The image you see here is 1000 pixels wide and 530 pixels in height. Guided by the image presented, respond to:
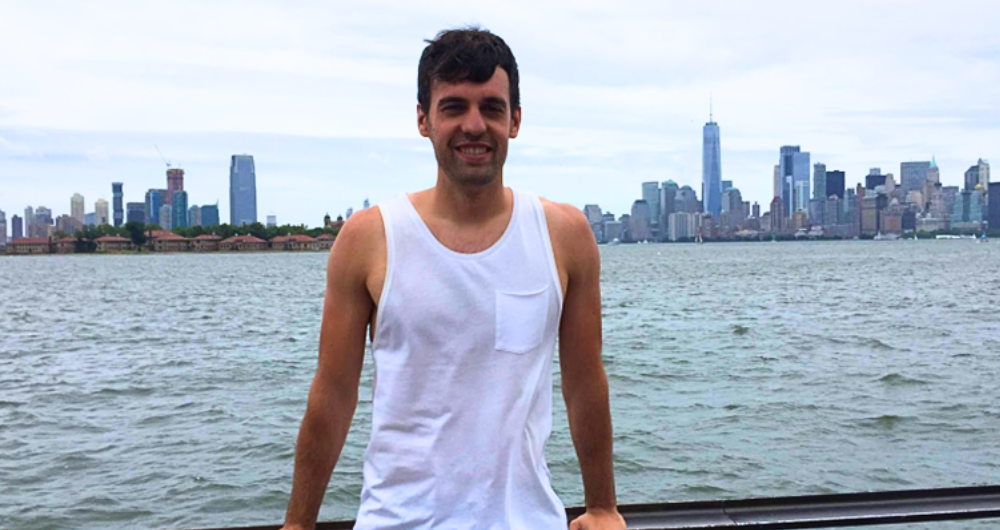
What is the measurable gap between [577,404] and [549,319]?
0.94ft

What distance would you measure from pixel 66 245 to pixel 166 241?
21706 millimetres

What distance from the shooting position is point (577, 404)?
240cm

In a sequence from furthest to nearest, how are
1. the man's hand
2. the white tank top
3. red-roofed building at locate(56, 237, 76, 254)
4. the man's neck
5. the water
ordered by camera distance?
red-roofed building at locate(56, 237, 76, 254)
the water
the man's hand
the man's neck
the white tank top

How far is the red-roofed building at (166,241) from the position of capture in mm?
187000

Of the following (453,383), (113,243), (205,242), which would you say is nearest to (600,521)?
(453,383)

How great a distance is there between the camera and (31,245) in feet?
625

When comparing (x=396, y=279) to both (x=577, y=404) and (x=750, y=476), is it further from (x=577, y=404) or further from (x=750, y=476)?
(x=750, y=476)

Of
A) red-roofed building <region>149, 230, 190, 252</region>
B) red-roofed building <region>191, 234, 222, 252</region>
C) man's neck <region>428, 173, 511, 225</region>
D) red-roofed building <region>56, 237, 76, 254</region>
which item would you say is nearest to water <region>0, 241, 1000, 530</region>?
man's neck <region>428, 173, 511, 225</region>

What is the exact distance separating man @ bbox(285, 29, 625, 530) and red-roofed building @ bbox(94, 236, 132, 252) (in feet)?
633

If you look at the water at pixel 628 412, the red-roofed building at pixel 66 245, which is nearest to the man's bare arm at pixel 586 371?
the water at pixel 628 412

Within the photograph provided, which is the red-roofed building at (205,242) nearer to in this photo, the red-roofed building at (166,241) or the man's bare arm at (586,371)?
the red-roofed building at (166,241)

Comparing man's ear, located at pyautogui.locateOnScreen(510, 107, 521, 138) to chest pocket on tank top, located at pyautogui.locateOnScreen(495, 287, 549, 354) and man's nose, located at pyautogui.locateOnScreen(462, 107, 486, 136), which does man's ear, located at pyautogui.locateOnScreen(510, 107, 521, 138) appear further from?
chest pocket on tank top, located at pyautogui.locateOnScreen(495, 287, 549, 354)

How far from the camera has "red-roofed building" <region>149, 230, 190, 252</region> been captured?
187m

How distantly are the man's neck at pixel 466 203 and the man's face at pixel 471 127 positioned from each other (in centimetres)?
2
